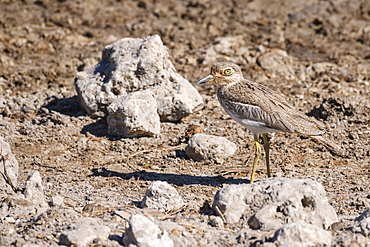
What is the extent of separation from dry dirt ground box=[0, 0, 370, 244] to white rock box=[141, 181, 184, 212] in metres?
0.18

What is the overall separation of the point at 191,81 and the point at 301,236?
17.4ft

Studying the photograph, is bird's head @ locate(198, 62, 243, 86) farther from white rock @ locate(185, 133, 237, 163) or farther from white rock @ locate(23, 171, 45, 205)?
white rock @ locate(23, 171, 45, 205)

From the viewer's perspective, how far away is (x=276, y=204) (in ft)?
15.2

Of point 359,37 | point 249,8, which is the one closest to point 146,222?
point 359,37

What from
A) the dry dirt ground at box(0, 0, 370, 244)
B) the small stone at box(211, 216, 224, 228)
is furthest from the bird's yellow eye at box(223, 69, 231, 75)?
the small stone at box(211, 216, 224, 228)

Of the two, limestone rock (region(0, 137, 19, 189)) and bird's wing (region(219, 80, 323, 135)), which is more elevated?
bird's wing (region(219, 80, 323, 135))

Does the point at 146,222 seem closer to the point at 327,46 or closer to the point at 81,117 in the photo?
the point at 81,117

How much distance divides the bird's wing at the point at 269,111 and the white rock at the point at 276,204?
1.21 m

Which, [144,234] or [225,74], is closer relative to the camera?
[144,234]

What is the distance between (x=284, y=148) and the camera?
6969 millimetres

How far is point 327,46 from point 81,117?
5317 mm

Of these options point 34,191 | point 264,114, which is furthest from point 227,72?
point 34,191

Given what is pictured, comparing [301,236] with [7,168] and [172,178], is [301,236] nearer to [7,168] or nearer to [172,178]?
[172,178]

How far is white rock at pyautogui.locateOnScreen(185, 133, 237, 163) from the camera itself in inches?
261
